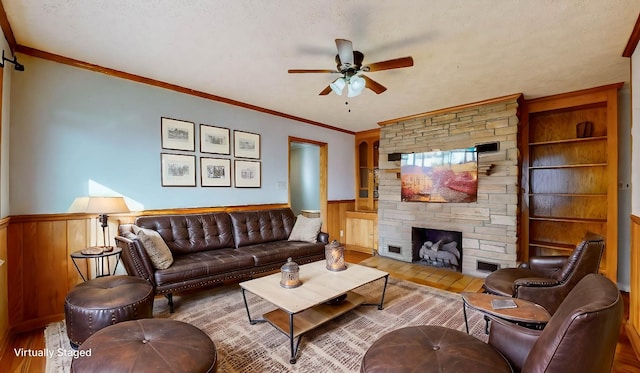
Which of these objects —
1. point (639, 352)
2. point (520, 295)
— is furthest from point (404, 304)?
point (639, 352)

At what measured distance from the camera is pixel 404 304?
9.59 feet

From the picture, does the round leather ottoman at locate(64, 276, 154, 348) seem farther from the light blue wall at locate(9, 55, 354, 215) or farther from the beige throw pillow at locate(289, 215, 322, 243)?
the beige throw pillow at locate(289, 215, 322, 243)

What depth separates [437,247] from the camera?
4426 mm

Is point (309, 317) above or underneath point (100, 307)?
underneath

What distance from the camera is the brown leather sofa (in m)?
2.60

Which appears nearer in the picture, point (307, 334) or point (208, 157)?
point (307, 334)

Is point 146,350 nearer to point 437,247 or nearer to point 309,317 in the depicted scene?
point 309,317

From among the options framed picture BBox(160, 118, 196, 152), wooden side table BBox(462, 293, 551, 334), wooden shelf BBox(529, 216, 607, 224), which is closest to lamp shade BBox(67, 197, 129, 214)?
framed picture BBox(160, 118, 196, 152)

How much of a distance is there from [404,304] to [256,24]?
300cm

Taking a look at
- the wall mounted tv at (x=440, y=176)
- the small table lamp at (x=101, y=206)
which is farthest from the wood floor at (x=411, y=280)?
the wall mounted tv at (x=440, y=176)

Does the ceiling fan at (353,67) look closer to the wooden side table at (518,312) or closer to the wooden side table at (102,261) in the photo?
the wooden side table at (518,312)

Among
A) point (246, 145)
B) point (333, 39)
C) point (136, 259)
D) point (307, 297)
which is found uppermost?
point (333, 39)

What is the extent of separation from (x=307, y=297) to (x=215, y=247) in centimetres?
180

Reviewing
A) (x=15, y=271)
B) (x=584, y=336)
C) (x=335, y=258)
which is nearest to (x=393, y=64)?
(x=335, y=258)
